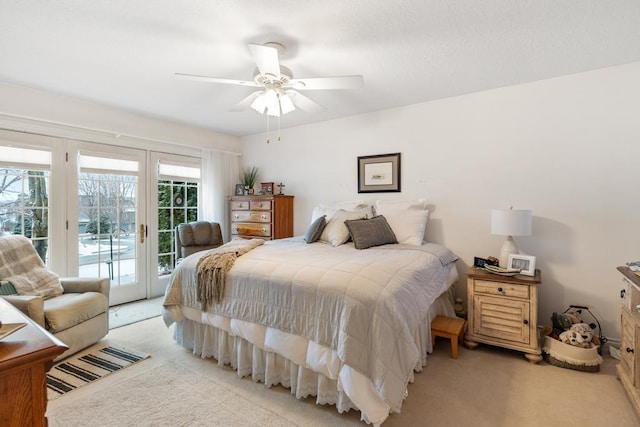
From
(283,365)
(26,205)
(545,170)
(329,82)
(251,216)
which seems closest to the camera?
(283,365)

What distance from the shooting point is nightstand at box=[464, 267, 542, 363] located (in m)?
2.40

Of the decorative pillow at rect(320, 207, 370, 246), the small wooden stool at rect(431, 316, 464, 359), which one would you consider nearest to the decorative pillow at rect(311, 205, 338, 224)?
the decorative pillow at rect(320, 207, 370, 246)

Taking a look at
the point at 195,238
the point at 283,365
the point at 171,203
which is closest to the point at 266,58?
the point at 283,365

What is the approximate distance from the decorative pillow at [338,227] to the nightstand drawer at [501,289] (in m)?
1.24

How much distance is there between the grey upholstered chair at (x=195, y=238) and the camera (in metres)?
3.93

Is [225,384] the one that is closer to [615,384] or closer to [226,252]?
[226,252]

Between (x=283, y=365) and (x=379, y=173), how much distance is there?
2.48m

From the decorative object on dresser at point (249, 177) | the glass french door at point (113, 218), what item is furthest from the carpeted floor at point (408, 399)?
the decorative object on dresser at point (249, 177)

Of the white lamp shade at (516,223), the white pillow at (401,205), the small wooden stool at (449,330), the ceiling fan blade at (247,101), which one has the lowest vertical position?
the small wooden stool at (449,330)

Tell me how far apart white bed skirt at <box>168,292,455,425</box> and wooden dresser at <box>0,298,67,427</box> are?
49.1 inches

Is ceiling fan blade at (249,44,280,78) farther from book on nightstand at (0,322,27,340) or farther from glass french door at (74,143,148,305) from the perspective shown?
glass french door at (74,143,148,305)

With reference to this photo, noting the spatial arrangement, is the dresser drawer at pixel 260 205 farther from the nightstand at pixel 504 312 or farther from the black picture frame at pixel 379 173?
the nightstand at pixel 504 312

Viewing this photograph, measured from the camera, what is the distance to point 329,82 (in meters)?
2.27

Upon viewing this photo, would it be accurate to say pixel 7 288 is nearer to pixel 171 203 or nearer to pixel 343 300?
pixel 171 203
